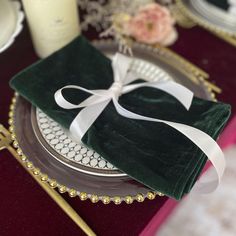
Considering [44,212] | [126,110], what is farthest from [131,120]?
[44,212]

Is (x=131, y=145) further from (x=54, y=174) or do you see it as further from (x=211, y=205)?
(x=211, y=205)

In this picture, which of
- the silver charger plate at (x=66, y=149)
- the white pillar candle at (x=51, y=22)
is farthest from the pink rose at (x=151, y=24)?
the silver charger plate at (x=66, y=149)

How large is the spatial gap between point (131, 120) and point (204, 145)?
10cm

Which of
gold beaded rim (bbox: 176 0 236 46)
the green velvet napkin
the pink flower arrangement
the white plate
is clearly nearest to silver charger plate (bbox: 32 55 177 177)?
the green velvet napkin

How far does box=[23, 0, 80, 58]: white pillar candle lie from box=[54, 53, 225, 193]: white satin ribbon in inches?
4.0

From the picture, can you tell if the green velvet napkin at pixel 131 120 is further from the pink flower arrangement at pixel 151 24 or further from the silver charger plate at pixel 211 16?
the silver charger plate at pixel 211 16

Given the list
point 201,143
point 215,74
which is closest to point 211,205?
point 215,74

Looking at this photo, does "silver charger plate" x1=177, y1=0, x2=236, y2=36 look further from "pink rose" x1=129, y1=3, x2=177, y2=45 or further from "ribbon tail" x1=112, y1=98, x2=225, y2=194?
"ribbon tail" x1=112, y1=98, x2=225, y2=194

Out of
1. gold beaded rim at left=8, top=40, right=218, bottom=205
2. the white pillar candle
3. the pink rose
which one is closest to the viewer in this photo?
gold beaded rim at left=8, top=40, right=218, bottom=205

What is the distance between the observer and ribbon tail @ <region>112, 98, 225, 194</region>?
15.7 inches

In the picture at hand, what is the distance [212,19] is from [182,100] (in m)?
0.26

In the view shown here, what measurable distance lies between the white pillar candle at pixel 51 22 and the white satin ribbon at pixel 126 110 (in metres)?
0.10

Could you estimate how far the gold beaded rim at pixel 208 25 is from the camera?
25.4 inches

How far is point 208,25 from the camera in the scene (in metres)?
0.65
